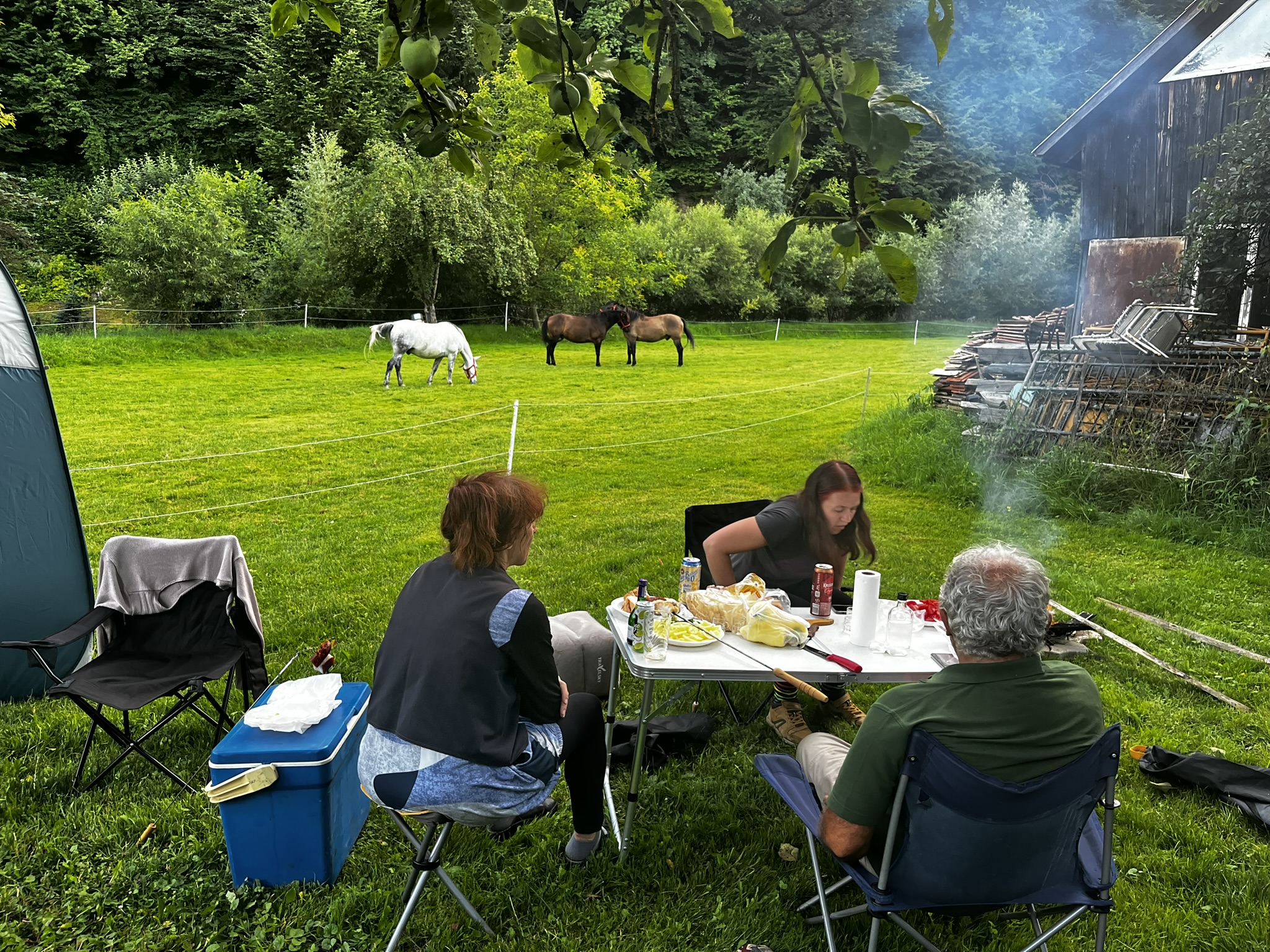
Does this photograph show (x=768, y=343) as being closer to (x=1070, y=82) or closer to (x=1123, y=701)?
(x=1070, y=82)

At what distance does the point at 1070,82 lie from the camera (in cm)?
1166

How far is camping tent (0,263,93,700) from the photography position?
3453 mm

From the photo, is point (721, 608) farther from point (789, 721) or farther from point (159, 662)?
point (159, 662)

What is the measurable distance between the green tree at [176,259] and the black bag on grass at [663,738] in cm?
1579

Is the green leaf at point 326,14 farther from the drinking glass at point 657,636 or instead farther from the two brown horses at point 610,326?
the two brown horses at point 610,326

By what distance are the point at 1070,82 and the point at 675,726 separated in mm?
12309

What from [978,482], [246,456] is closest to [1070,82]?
[978,482]

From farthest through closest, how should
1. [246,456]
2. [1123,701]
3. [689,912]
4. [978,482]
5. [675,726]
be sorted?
[246,456] → [978,482] → [1123,701] → [675,726] → [689,912]

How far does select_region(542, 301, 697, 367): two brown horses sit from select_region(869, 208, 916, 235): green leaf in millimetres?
14987

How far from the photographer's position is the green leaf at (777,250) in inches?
37.5

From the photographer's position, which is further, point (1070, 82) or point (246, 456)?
point (1070, 82)

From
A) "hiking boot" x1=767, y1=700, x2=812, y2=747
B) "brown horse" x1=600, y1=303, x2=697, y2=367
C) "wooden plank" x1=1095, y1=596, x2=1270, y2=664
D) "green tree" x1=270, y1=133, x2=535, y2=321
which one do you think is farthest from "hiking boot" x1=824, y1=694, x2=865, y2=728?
"green tree" x1=270, y1=133, x2=535, y2=321

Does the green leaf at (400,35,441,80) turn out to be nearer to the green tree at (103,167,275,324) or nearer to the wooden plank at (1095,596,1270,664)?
the wooden plank at (1095,596,1270,664)

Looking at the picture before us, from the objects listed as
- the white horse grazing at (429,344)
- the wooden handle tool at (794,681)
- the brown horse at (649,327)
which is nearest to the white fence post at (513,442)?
the wooden handle tool at (794,681)
